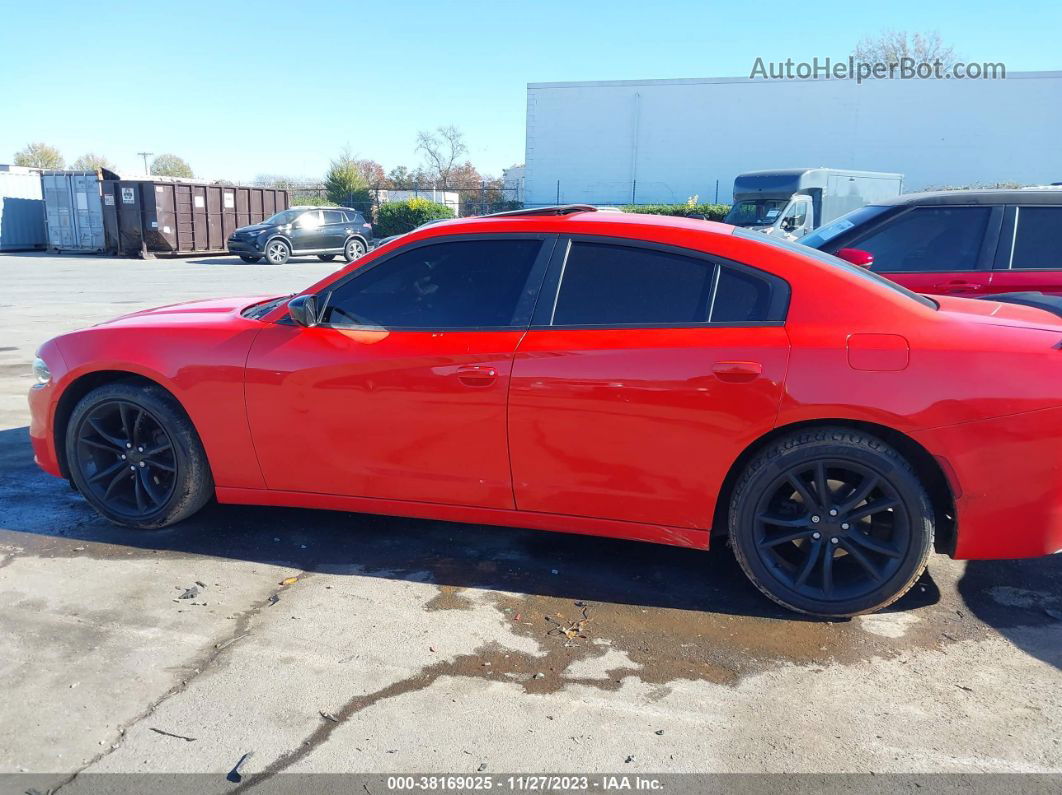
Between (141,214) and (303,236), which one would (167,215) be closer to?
(141,214)

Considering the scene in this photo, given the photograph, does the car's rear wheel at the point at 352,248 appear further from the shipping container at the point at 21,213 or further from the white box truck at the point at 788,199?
the white box truck at the point at 788,199

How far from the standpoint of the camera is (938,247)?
599 centimetres

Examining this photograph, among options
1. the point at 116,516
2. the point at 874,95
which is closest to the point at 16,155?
the point at 874,95

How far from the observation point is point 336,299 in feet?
12.7

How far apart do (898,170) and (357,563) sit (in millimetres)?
37004

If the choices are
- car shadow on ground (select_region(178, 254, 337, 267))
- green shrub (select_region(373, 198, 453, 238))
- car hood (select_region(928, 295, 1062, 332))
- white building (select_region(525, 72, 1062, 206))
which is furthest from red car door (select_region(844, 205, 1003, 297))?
white building (select_region(525, 72, 1062, 206))

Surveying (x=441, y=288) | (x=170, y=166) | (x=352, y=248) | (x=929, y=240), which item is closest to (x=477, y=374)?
(x=441, y=288)

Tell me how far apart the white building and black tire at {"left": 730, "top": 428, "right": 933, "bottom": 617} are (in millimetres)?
35693

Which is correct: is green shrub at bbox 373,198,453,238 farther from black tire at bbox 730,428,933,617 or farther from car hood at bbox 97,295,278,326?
black tire at bbox 730,428,933,617

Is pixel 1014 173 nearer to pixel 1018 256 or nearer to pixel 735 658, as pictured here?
pixel 1018 256

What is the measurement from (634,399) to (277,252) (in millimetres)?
22492

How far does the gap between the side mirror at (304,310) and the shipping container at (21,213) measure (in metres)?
29.8

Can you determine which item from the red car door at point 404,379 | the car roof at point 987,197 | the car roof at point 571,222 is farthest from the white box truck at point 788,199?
the red car door at point 404,379

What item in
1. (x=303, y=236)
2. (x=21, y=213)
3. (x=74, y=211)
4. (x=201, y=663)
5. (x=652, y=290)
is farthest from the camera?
(x=21, y=213)
